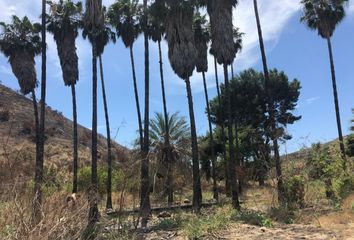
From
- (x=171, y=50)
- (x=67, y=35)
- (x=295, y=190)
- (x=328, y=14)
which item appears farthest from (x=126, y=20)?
(x=295, y=190)

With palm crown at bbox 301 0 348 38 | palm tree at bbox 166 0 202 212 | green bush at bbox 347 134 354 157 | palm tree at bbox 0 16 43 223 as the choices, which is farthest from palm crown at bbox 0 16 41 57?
green bush at bbox 347 134 354 157

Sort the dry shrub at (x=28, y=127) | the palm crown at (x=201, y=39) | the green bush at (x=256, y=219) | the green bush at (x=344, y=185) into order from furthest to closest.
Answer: the dry shrub at (x=28, y=127), the palm crown at (x=201, y=39), the green bush at (x=344, y=185), the green bush at (x=256, y=219)

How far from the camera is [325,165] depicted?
23797 millimetres

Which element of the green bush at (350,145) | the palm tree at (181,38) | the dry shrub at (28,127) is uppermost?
the dry shrub at (28,127)

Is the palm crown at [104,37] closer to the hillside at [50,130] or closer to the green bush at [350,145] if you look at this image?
the hillside at [50,130]

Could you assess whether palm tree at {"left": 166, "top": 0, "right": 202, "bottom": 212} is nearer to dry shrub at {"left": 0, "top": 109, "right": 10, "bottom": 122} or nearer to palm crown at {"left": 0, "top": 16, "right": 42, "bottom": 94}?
palm crown at {"left": 0, "top": 16, "right": 42, "bottom": 94}

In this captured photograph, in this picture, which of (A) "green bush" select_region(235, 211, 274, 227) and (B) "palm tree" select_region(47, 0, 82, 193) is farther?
(B) "palm tree" select_region(47, 0, 82, 193)

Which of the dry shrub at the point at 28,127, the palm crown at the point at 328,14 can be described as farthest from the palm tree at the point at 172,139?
the dry shrub at the point at 28,127

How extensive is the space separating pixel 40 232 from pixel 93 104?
65.5 ft

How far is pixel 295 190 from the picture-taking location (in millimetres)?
23703

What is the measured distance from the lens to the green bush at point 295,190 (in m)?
23.3

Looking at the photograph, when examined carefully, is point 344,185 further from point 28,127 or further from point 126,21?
point 28,127

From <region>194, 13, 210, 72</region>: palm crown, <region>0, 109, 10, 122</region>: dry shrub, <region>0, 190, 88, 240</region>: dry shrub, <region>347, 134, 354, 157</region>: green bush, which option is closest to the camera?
<region>0, 190, 88, 240</region>: dry shrub

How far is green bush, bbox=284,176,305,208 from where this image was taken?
23.3m
